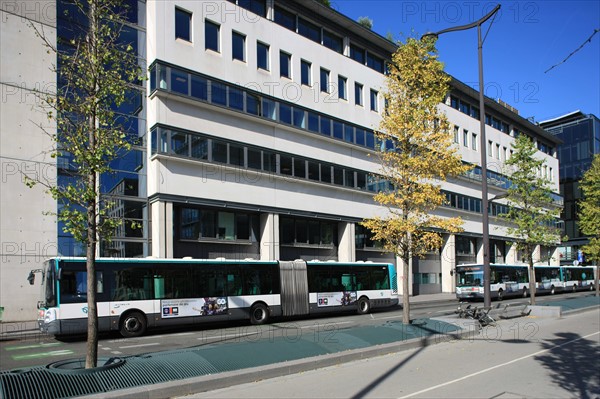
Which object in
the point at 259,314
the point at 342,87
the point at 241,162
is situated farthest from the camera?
the point at 342,87

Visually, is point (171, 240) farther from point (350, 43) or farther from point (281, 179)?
point (350, 43)

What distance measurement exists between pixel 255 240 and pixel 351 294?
29.8 ft

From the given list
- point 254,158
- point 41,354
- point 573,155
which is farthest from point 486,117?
point 41,354

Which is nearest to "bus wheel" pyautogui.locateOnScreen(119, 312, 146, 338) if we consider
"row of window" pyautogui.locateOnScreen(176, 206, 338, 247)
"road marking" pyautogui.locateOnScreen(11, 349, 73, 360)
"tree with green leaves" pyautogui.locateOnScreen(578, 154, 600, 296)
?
"road marking" pyautogui.locateOnScreen(11, 349, 73, 360)

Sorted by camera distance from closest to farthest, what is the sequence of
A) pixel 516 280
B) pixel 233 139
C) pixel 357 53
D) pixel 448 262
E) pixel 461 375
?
1. pixel 461 375
2. pixel 233 139
3. pixel 357 53
4. pixel 516 280
5. pixel 448 262

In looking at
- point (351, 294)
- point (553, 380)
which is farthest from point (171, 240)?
point (553, 380)

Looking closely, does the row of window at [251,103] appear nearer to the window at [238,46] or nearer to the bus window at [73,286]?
the window at [238,46]

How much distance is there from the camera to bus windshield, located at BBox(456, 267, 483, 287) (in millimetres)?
36250

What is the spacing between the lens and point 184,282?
1978cm

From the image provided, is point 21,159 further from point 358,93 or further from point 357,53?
point 357,53

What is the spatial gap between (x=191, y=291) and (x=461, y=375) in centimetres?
1272

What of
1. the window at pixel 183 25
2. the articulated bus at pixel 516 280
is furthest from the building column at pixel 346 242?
the window at pixel 183 25

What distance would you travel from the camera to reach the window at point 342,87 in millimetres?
38312

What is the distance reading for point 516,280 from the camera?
41438 millimetres
